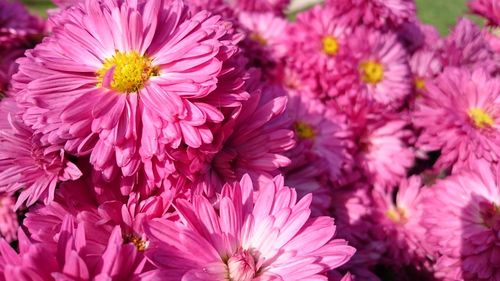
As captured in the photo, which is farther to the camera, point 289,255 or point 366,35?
point 366,35

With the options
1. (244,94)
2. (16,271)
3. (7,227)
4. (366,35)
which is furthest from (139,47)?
(366,35)

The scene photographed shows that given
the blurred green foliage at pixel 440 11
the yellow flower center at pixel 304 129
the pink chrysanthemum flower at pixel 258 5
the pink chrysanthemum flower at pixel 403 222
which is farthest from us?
the blurred green foliage at pixel 440 11

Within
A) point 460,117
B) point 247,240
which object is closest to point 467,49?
point 460,117

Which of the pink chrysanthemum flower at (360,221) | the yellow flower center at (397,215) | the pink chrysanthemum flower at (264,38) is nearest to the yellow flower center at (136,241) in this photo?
the pink chrysanthemum flower at (360,221)

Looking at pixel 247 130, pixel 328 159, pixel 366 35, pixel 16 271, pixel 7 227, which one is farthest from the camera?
pixel 366 35

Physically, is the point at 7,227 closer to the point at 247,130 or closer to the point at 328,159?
the point at 247,130

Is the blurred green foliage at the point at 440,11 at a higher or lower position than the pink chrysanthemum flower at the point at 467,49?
lower

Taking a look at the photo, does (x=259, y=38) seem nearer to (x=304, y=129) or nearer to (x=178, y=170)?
(x=304, y=129)

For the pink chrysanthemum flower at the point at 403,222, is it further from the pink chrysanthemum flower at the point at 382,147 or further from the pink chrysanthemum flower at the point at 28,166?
the pink chrysanthemum flower at the point at 28,166
